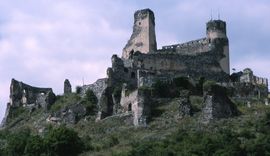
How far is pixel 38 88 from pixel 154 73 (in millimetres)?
12947

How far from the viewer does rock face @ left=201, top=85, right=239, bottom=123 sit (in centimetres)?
6862

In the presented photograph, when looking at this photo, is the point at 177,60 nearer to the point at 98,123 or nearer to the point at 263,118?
the point at 98,123

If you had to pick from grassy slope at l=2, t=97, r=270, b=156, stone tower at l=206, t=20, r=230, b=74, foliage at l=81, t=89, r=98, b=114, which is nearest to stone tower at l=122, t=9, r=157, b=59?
stone tower at l=206, t=20, r=230, b=74

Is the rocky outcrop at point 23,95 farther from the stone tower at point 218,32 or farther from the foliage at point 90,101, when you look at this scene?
the stone tower at point 218,32

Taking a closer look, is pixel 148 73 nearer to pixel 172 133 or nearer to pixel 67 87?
pixel 67 87

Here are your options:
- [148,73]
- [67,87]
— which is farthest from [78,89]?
[148,73]

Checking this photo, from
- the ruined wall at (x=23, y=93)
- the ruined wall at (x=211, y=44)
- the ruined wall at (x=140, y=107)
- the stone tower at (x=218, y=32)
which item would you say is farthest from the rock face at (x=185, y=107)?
the ruined wall at (x=23, y=93)

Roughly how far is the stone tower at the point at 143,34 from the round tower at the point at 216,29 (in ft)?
16.7

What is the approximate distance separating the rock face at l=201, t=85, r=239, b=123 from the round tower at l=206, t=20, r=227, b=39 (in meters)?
15.7

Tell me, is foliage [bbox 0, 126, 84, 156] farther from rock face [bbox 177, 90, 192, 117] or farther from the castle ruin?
rock face [bbox 177, 90, 192, 117]

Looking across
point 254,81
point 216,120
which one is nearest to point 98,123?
point 216,120

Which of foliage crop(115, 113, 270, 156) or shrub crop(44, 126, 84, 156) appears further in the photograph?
shrub crop(44, 126, 84, 156)

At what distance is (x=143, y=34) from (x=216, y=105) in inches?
748

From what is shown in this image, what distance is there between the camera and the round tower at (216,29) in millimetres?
85625
